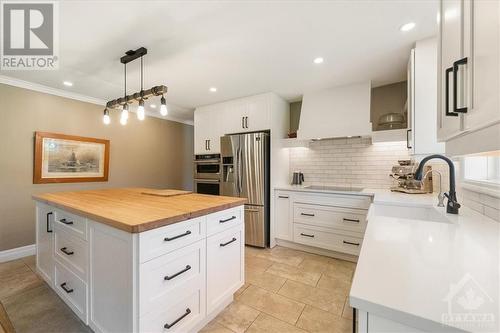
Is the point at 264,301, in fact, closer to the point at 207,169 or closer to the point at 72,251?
the point at 72,251

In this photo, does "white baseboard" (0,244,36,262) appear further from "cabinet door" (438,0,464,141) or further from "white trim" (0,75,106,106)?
"cabinet door" (438,0,464,141)

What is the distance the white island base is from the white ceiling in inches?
60.9

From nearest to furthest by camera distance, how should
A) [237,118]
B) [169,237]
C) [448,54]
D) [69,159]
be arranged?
[448,54] → [169,237] → [69,159] → [237,118]

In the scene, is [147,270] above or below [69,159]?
below

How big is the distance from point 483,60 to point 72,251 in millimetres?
2518

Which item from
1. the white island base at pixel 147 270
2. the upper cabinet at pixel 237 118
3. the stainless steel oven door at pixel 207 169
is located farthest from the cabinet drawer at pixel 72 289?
the upper cabinet at pixel 237 118

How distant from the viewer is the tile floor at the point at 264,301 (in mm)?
1635

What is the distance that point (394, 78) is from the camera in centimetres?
278

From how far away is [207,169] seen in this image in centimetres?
382

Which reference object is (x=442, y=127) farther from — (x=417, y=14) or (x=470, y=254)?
(x=417, y=14)

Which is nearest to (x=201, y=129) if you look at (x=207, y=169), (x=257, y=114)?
(x=207, y=169)

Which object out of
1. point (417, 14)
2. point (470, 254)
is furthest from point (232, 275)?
point (417, 14)

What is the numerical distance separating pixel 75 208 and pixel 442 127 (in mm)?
2314

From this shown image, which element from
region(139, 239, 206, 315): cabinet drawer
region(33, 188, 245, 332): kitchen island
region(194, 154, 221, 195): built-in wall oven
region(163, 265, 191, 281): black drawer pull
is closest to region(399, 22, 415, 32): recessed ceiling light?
region(33, 188, 245, 332): kitchen island
